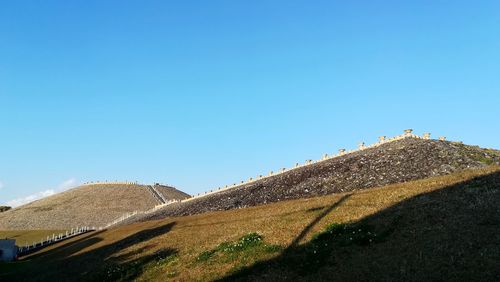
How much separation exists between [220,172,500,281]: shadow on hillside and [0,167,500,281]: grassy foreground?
42 mm

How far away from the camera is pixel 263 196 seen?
68812mm

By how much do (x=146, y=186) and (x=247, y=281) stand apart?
180 meters

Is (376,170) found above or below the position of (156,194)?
below

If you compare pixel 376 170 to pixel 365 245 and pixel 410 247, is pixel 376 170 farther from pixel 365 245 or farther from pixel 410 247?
pixel 410 247

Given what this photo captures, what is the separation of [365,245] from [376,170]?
39.8 meters

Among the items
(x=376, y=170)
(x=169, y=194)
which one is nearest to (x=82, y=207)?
(x=169, y=194)

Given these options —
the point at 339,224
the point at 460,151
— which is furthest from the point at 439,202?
the point at 460,151

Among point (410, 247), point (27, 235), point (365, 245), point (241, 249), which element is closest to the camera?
point (410, 247)

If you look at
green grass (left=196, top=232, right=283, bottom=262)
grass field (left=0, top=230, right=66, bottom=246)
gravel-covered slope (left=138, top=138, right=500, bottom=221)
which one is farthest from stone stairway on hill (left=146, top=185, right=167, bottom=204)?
green grass (left=196, top=232, right=283, bottom=262)

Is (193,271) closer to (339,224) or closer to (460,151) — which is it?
(339,224)

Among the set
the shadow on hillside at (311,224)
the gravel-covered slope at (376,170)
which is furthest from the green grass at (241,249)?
the gravel-covered slope at (376,170)

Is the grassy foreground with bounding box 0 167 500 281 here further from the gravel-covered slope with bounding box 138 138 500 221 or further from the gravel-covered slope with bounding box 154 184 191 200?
the gravel-covered slope with bounding box 154 184 191 200

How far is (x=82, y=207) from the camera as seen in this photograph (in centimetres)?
15875

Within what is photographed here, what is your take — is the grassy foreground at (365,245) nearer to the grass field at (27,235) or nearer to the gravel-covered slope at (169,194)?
the grass field at (27,235)
